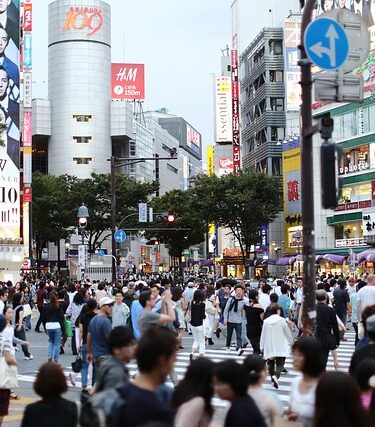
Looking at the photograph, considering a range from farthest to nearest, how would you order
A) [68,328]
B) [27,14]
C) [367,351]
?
[27,14] < [68,328] < [367,351]

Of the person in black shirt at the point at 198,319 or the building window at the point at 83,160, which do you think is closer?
the person in black shirt at the point at 198,319

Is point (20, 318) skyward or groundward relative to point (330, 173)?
groundward

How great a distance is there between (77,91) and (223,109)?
18511 millimetres

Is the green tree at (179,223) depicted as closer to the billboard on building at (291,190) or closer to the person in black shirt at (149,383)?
the billboard on building at (291,190)

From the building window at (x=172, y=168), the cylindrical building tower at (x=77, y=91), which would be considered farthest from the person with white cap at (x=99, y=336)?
the building window at (x=172, y=168)

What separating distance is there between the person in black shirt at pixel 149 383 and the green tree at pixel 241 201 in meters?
50.7

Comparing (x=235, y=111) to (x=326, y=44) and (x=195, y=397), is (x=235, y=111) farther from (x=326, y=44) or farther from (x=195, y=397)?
(x=195, y=397)

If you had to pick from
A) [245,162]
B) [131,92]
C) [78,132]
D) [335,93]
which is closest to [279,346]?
[335,93]

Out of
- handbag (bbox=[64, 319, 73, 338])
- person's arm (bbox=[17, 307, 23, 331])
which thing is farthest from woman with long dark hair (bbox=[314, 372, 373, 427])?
handbag (bbox=[64, 319, 73, 338])

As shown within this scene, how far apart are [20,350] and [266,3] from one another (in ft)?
247

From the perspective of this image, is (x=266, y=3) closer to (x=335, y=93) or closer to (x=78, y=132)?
(x=78, y=132)

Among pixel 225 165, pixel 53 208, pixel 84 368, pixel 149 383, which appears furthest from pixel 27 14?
pixel 149 383

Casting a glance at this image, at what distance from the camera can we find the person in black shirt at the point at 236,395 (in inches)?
199

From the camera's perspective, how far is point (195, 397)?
5.52 m
